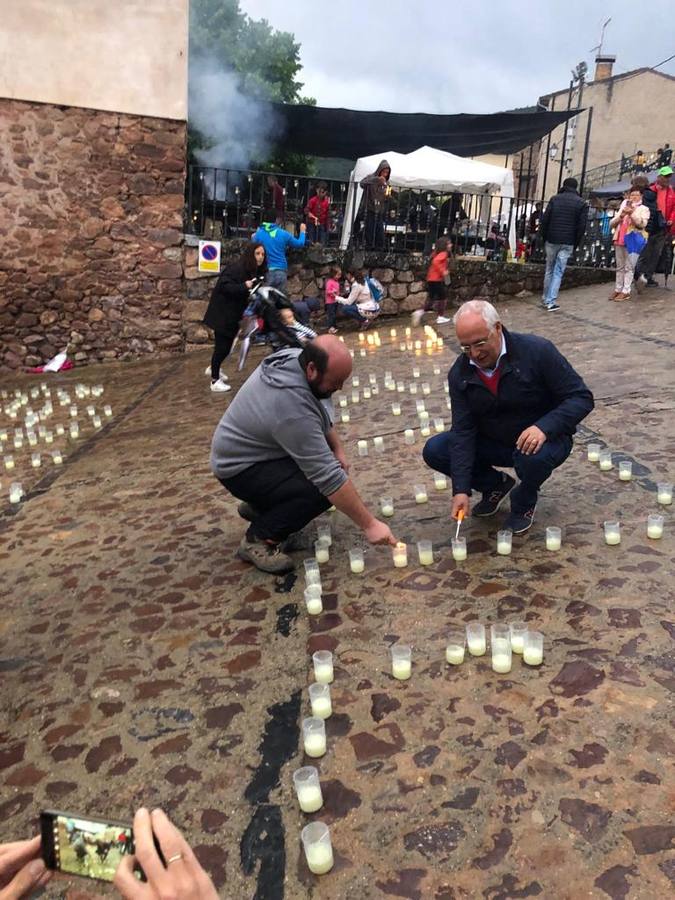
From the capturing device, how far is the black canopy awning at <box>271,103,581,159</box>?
17.8 metres

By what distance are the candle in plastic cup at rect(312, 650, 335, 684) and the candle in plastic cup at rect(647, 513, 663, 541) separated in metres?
2.30

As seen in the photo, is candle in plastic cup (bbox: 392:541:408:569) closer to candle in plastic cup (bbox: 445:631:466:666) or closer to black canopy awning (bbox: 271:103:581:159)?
candle in plastic cup (bbox: 445:631:466:666)

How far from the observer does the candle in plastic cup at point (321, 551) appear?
493 centimetres

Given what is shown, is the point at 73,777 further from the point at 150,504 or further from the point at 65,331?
the point at 65,331

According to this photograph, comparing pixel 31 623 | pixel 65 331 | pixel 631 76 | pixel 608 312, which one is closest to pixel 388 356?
pixel 608 312

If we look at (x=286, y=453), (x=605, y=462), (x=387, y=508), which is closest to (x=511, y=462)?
(x=387, y=508)

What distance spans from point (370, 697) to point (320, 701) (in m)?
0.27

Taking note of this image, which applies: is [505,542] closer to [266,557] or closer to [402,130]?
[266,557]

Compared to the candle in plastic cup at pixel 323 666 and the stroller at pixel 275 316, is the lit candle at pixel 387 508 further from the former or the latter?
the candle in plastic cup at pixel 323 666

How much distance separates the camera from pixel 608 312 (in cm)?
1273

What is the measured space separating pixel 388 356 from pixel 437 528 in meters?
7.10

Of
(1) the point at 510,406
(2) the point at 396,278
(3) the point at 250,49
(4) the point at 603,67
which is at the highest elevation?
(4) the point at 603,67

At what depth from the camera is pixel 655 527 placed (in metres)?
4.57

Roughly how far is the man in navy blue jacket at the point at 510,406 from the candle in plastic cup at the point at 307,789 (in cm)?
213
